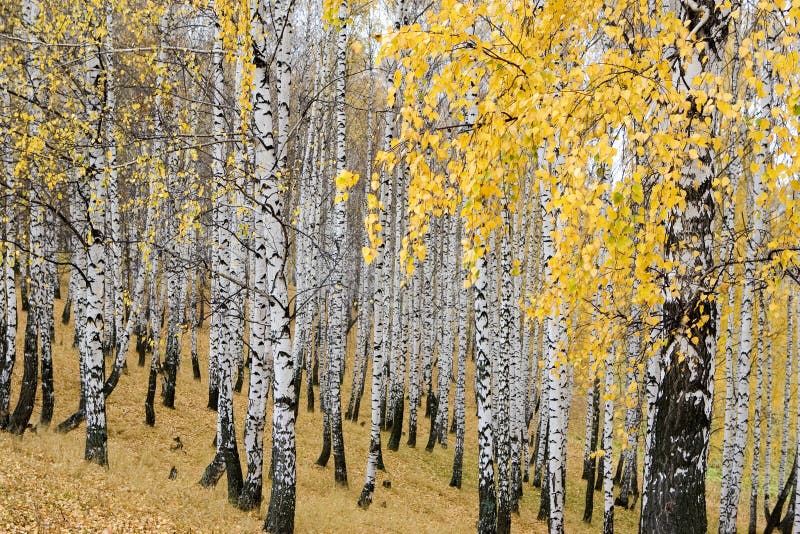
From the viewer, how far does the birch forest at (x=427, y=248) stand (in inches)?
164

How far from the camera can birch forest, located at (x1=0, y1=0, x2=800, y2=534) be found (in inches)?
164

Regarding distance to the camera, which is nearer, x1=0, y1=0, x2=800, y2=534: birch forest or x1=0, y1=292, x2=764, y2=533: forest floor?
x1=0, y1=0, x2=800, y2=534: birch forest

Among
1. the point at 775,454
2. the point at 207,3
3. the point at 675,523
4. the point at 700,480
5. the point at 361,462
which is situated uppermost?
the point at 207,3

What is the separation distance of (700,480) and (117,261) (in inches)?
650

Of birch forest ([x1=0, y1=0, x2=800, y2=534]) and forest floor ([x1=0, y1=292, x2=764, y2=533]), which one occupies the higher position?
birch forest ([x1=0, y1=0, x2=800, y2=534])

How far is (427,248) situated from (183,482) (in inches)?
250

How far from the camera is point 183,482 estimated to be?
33.4 ft

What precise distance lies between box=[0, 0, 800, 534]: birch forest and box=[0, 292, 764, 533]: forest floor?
7 cm

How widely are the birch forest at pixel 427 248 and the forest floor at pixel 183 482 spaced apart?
0.25ft

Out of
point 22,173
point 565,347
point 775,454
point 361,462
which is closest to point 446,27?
point 565,347

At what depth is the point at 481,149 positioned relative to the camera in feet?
13.4

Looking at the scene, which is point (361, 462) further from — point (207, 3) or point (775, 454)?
point (775, 454)

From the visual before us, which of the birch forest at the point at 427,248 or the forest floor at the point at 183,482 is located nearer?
the birch forest at the point at 427,248

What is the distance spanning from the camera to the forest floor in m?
7.18
